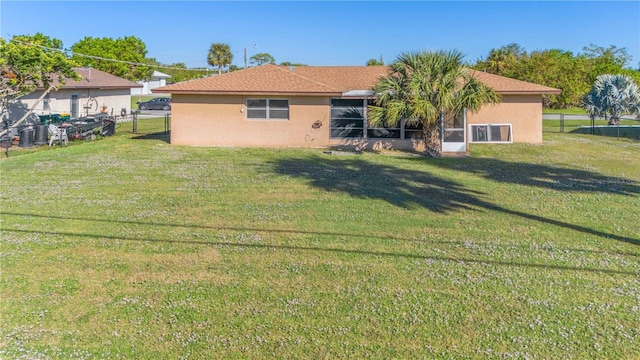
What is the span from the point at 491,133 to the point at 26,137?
19.9 meters

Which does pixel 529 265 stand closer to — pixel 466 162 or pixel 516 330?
pixel 516 330

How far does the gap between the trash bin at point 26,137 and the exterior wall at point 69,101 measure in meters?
5.61

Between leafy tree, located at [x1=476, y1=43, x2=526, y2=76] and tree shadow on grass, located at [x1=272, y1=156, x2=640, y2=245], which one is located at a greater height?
leafy tree, located at [x1=476, y1=43, x2=526, y2=76]

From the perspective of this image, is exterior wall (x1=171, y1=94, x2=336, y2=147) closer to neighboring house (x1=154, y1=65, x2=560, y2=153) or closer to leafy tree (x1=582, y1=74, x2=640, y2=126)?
neighboring house (x1=154, y1=65, x2=560, y2=153)

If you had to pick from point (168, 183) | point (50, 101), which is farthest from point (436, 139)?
point (50, 101)

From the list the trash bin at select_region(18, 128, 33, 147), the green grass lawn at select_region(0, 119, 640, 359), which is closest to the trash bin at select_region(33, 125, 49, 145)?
the trash bin at select_region(18, 128, 33, 147)

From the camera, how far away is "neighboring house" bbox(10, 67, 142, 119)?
24.4 m

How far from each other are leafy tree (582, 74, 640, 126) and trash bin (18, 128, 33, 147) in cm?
2892

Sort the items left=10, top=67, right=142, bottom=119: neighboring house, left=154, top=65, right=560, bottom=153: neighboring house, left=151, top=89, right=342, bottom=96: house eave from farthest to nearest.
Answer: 1. left=10, top=67, right=142, bottom=119: neighboring house
2. left=154, top=65, right=560, bottom=153: neighboring house
3. left=151, top=89, right=342, bottom=96: house eave

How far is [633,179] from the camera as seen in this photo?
12305mm

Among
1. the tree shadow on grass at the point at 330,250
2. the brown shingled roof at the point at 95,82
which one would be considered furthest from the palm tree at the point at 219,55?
the tree shadow on grass at the point at 330,250

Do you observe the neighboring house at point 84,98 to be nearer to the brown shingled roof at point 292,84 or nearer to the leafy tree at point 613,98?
the brown shingled roof at point 292,84

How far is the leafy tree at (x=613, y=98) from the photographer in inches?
1051

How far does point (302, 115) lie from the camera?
19219mm
